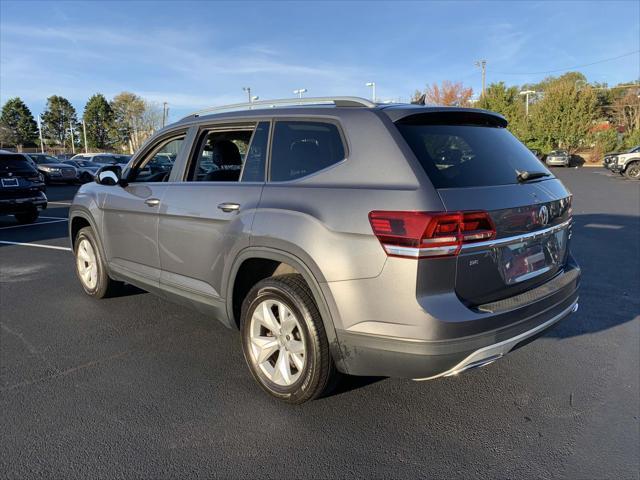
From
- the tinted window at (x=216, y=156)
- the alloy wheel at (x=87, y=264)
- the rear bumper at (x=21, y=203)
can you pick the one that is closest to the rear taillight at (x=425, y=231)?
the tinted window at (x=216, y=156)

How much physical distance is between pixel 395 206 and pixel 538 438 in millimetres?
1569

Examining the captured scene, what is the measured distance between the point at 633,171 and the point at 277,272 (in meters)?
27.5

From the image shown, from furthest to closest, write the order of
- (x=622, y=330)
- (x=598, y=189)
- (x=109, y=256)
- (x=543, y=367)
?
(x=598, y=189)
(x=109, y=256)
(x=622, y=330)
(x=543, y=367)

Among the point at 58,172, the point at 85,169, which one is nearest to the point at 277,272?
the point at 58,172

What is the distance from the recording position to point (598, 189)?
19031 millimetres

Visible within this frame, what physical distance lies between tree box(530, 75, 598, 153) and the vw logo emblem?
156 ft

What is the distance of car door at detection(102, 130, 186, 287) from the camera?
396 centimetres

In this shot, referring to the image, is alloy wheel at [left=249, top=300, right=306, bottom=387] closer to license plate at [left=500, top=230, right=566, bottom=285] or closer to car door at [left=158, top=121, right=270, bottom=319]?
car door at [left=158, top=121, right=270, bottom=319]

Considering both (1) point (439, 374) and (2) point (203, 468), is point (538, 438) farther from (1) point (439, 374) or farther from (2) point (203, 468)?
(2) point (203, 468)

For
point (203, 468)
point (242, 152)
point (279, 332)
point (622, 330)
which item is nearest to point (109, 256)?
point (242, 152)

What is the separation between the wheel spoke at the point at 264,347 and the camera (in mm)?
3021

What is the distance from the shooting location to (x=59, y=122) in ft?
292

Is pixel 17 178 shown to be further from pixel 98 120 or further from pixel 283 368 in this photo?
pixel 98 120

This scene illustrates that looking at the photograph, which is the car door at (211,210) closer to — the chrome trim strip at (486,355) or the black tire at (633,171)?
the chrome trim strip at (486,355)
